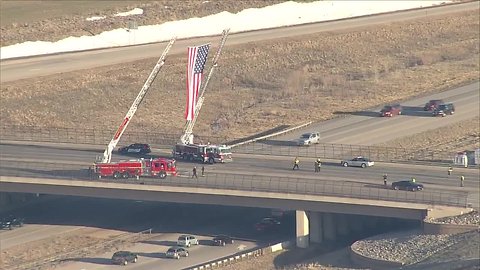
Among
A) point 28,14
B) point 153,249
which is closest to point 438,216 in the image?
point 153,249

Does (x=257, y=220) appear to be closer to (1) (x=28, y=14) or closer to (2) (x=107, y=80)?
(2) (x=107, y=80)

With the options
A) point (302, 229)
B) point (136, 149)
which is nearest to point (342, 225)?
point (302, 229)

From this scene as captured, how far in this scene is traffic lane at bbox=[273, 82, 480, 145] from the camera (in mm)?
108938

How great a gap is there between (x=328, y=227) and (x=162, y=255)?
957 cm

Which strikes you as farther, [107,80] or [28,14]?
[28,14]

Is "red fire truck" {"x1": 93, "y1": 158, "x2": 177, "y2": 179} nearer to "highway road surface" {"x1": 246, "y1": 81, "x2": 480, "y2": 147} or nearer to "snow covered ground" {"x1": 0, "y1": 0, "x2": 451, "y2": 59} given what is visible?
"highway road surface" {"x1": 246, "y1": 81, "x2": 480, "y2": 147}

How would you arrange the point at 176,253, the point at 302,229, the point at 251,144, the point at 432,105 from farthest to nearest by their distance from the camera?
the point at 432,105, the point at 251,144, the point at 302,229, the point at 176,253

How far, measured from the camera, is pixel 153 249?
88438 millimetres

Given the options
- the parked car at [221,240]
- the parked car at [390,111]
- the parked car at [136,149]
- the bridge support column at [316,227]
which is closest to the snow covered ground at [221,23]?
the parked car at [390,111]

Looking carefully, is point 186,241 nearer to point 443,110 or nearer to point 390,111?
point 390,111

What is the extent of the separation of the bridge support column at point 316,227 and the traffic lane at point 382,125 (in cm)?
1887

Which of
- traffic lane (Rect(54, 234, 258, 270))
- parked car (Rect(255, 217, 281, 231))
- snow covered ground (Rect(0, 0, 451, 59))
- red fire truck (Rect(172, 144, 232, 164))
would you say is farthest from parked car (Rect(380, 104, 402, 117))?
snow covered ground (Rect(0, 0, 451, 59))

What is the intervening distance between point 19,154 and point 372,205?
84.7 feet

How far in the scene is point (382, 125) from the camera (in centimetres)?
11369
